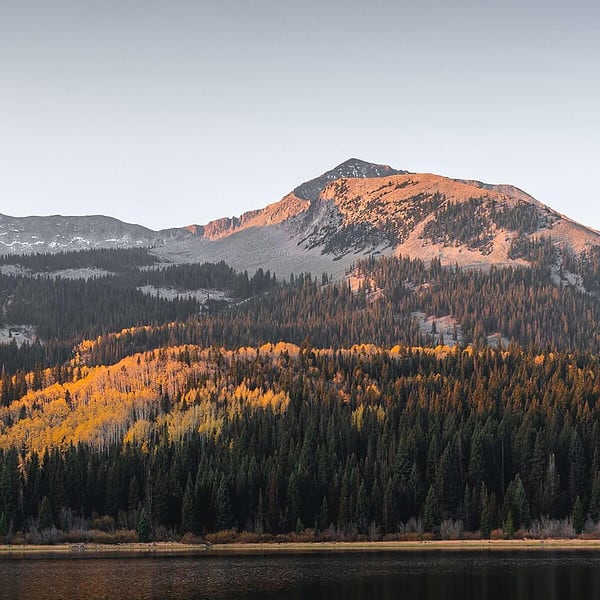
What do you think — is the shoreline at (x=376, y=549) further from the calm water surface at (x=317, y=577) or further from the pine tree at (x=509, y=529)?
the calm water surface at (x=317, y=577)

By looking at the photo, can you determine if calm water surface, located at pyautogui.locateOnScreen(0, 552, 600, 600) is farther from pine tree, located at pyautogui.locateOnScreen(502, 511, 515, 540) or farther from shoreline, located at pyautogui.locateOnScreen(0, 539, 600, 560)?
pine tree, located at pyautogui.locateOnScreen(502, 511, 515, 540)

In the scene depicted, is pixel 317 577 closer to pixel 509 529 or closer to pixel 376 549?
pixel 376 549

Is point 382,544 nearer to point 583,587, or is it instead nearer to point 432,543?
point 432,543

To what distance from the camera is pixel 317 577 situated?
158 meters

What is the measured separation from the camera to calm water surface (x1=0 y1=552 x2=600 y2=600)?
14138cm

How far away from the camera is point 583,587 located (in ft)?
465

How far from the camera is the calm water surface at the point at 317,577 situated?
141375 mm

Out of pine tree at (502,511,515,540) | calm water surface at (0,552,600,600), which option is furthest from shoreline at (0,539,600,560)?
calm water surface at (0,552,600,600)

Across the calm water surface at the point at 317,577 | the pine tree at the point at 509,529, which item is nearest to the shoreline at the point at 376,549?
the pine tree at the point at 509,529

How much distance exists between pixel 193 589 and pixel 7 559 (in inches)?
2225

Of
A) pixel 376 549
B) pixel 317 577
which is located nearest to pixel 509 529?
pixel 376 549

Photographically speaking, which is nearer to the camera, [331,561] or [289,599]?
[289,599]

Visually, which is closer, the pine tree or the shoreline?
the shoreline

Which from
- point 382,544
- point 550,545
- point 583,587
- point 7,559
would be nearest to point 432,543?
point 382,544
